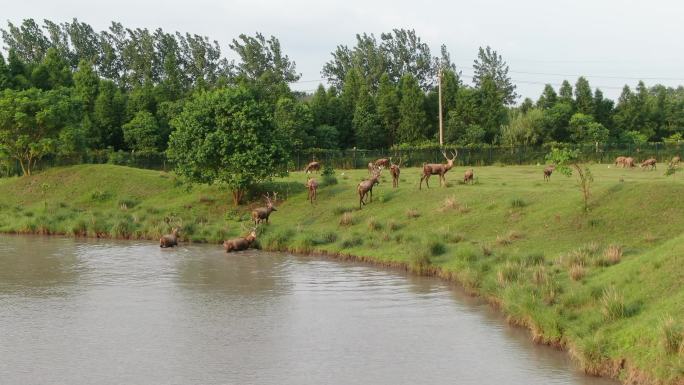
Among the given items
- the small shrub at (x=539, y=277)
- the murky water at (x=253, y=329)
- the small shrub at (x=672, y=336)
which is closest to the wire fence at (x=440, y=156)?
the murky water at (x=253, y=329)

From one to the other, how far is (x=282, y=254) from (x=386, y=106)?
154 feet

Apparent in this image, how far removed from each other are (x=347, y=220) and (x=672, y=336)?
22.2 m

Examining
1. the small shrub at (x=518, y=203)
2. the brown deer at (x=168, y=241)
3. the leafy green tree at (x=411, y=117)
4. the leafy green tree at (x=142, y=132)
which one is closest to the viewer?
the small shrub at (x=518, y=203)

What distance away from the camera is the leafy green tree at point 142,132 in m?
68.0

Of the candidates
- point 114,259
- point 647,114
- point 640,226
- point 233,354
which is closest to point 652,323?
point 233,354

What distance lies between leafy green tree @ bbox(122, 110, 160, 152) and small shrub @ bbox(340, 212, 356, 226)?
34.6 m

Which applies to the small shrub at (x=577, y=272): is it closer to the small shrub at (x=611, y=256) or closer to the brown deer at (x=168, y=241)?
the small shrub at (x=611, y=256)

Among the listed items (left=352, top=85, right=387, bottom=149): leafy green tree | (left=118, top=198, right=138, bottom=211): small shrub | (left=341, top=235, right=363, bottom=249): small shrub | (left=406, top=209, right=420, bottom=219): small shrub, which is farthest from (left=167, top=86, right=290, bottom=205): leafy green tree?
(left=352, top=85, right=387, bottom=149): leafy green tree

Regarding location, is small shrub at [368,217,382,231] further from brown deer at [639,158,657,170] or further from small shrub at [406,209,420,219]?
brown deer at [639,158,657,170]

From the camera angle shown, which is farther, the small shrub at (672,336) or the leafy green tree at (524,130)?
the leafy green tree at (524,130)

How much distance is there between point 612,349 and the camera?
608 inches

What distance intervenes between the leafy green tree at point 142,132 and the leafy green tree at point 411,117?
72.5 ft

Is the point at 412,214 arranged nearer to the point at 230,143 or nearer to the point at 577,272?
the point at 230,143

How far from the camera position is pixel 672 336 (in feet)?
46.5
